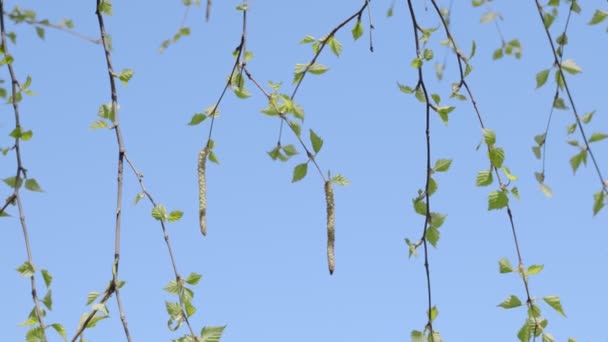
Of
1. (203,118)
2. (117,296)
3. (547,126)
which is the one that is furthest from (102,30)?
(547,126)

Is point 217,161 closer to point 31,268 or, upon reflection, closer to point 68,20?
point 31,268

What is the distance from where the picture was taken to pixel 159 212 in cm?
155

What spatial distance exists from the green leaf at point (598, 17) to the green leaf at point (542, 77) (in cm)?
22

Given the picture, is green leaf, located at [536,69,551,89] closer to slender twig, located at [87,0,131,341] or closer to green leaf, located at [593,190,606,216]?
green leaf, located at [593,190,606,216]

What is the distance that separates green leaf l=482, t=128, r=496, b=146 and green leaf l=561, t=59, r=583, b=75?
0.23 meters

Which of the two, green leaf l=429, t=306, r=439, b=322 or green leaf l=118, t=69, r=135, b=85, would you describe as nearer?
green leaf l=429, t=306, r=439, b=322

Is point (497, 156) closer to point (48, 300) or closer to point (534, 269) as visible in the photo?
point (534, 269)

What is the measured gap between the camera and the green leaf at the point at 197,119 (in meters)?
1.58

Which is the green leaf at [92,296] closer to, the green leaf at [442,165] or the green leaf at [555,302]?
the green leaf at [442,165]

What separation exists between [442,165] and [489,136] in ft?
0.33

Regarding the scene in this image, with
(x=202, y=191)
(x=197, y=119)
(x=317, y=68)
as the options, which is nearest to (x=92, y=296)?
(x=202, y=191)

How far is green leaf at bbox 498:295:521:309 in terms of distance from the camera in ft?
4.70

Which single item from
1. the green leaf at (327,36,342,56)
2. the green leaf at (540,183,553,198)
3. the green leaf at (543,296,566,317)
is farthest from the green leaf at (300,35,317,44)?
the green leaf at (543,296,566,317)

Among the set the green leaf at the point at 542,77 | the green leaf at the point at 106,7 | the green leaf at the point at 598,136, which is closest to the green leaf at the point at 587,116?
the green leaf at the point at 598,136
